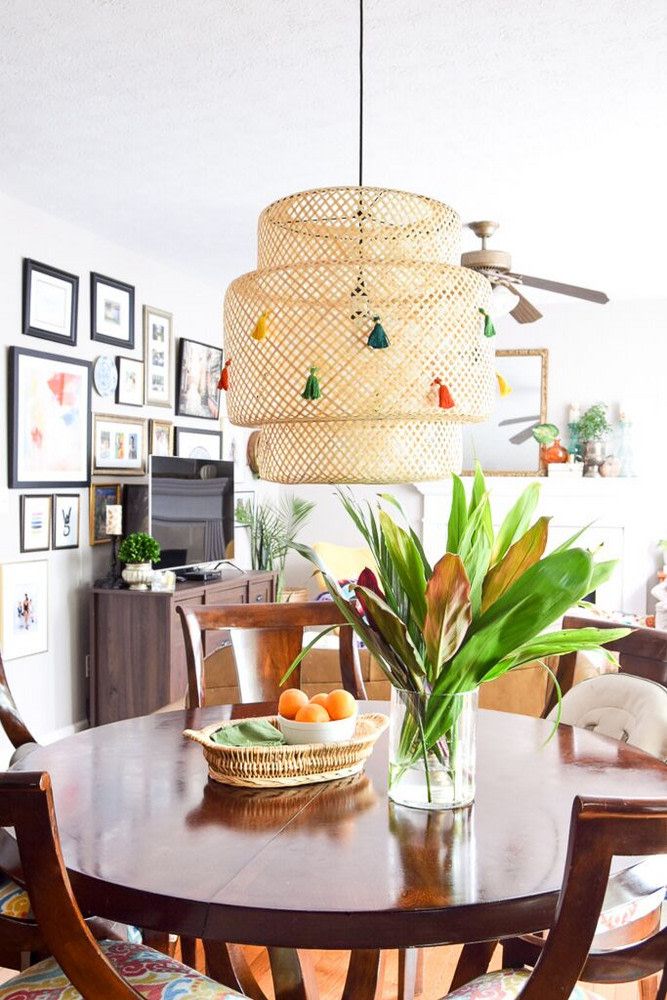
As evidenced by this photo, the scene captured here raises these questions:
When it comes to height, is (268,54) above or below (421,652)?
above

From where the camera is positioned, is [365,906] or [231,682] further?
[231,682]

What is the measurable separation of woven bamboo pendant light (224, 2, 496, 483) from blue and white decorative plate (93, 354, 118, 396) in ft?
11.6

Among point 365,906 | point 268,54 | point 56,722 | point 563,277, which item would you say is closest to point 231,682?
point 56,722

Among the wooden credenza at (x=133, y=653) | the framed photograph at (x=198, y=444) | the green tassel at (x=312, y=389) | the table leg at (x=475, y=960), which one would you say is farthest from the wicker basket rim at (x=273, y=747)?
the framed photograph at (x=198, y=444)

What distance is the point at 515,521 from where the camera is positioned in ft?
5.88

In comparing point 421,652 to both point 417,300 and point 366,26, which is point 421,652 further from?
point 366,26

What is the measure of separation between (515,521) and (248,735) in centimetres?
66

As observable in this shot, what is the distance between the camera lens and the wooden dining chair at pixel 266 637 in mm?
2832

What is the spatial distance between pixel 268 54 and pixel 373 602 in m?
2.12

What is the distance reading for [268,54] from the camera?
3.07 meters

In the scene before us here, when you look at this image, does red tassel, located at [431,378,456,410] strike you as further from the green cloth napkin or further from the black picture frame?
the black picture frame

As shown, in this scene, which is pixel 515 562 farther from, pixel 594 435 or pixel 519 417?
pixel 519 417

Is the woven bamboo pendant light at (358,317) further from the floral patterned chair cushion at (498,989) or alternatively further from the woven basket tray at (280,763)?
the floral patterned chair cushion at (498,989)

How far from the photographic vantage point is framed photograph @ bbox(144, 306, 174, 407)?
582 centimetres
